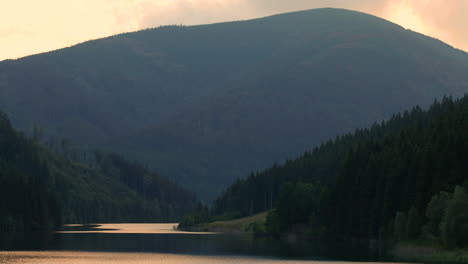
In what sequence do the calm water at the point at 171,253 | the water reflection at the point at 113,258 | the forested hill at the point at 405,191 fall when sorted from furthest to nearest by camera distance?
the forested hill at the point at 405,191
the calm water at the point at 171,253
the water reflection at the point at 113,258

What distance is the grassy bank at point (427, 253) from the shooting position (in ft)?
349

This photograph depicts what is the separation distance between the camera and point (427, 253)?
119500 mm

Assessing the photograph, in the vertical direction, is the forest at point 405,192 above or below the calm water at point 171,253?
above

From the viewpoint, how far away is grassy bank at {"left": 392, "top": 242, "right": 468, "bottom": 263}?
4193 inches

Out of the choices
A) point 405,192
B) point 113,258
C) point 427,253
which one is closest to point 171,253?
point 113,258

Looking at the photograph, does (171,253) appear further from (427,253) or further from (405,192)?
(405,192)

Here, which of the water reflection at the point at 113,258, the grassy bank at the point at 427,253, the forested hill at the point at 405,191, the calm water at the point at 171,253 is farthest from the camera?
the forested hill at the point at 405,191

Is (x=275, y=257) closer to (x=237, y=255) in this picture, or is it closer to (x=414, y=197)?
(x=237, y=255)

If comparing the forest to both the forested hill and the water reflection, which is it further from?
the water reflection

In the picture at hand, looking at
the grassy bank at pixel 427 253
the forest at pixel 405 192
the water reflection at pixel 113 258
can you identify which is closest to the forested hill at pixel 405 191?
the forest at pixel 405 192

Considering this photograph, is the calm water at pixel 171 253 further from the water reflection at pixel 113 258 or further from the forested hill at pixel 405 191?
the forested hill at pixel 405 191

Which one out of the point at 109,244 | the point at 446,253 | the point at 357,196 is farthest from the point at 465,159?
the point at 109,244

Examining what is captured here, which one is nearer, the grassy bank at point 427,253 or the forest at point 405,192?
the grassy bank at point 427,253

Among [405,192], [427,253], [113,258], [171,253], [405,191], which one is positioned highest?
[405,191]
